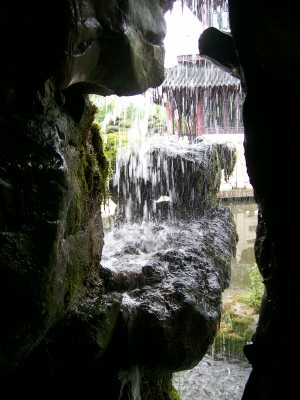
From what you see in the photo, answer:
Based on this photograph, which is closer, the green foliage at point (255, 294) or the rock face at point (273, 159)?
the rock face at point (273, 159)

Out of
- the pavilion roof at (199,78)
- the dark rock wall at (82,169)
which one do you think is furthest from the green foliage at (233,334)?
the pavilion roof at (199,78)

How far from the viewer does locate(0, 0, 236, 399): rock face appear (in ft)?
7.39

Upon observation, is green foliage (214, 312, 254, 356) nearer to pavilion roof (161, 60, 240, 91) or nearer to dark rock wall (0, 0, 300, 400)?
dark rock wall (0, 0, 300, 400)

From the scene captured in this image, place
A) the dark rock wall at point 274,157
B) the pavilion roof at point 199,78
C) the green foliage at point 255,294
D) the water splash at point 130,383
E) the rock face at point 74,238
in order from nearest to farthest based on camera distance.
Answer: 1. the rock face at point 74,238
2. the dark rock wall at point 274,157
3. the water splash at point 130,383
4. the green foliage at point 255,294
5. the pavilion roof at point 199,78

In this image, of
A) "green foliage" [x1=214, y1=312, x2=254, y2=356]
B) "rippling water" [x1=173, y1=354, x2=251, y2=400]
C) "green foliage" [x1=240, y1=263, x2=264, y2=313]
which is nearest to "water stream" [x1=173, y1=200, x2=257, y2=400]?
"rippling water" [x1=173, y1=354, x2=251, y2=400]

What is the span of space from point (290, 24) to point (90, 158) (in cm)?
229

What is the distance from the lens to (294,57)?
2.72m

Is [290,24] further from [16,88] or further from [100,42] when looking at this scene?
[16,88]

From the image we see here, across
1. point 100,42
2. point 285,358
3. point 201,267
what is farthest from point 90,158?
point 285,358

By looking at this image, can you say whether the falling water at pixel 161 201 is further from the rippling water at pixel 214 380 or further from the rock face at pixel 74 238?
the rock face at pixel 74 238

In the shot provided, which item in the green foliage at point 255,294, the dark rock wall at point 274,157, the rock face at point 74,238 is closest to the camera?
the rock face at point 74,238

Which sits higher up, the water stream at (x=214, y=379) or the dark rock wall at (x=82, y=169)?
the dark rock wall at (x=82, y=169)

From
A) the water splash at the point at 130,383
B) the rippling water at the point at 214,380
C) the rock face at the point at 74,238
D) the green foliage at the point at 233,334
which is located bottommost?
the rippling water at the point at 214,380

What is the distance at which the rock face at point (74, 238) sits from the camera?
225 cm
